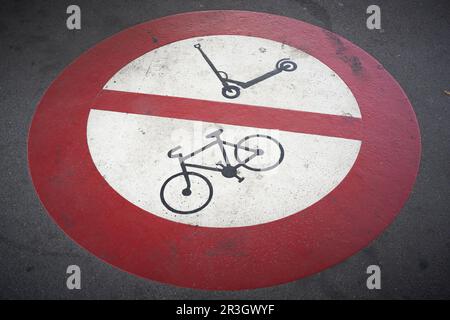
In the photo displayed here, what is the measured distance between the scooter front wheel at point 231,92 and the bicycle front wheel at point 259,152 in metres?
0.47

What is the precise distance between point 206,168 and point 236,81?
3.18 ft

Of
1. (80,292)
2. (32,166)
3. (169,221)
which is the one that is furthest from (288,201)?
(32,166)

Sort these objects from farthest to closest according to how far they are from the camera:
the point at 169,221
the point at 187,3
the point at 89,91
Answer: the point at 187,3 → the point at 89,91 → the point at 169,221

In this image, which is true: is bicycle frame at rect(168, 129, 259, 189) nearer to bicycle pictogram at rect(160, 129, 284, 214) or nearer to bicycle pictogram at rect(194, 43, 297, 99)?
bicycle pictogram at rect(160, 129, 284, 214)

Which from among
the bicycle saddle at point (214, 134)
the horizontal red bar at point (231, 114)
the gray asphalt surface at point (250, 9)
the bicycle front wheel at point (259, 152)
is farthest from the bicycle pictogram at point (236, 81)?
the gray asphalt surface at point (250, 9)

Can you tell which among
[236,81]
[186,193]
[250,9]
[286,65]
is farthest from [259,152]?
[250,9]

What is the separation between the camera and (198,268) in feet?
8.09

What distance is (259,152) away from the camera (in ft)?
9.87

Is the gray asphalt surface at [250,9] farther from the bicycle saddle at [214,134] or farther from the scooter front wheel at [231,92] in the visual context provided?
the scooter front wheel at [231,92]

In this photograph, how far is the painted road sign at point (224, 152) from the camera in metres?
2.56

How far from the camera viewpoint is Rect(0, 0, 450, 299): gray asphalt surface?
2451 millimetres

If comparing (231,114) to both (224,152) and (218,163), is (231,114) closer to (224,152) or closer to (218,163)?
(224,152)

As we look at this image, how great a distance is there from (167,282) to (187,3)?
3138 millimetres

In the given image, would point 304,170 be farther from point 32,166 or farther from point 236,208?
point 32,166
